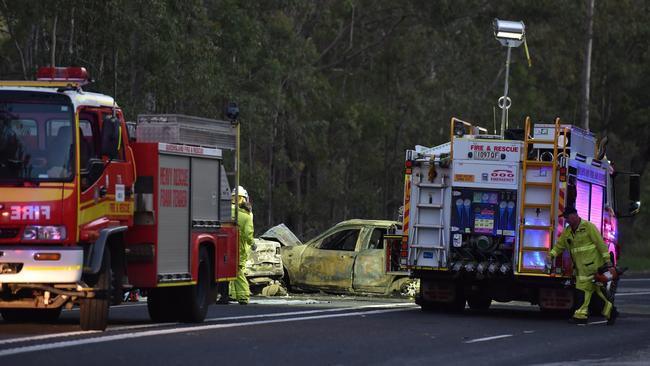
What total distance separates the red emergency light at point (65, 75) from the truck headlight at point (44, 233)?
186 centimetres

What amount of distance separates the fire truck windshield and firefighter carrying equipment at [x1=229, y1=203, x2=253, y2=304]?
794 centimetres

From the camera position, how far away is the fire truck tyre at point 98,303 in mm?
16141

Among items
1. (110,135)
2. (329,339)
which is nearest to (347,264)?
(329,339)

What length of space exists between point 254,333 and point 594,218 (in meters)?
8.49

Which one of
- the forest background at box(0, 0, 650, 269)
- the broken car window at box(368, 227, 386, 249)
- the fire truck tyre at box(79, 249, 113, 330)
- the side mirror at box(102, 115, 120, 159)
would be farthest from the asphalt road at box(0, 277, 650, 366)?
the forest background at box(0, 0, 650, 269)

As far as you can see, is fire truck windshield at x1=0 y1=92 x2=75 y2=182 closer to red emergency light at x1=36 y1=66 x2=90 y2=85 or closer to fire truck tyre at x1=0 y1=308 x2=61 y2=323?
red emergency light at x1=36 y1=66 x2=90 y2=85

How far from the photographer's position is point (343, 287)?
26.3m

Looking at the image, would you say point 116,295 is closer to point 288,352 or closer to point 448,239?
point 288,352

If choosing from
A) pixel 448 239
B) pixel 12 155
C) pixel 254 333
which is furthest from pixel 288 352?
pixel 448 239

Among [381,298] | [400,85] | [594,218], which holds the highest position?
[400,85]

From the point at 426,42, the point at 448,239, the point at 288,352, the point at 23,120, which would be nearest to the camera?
the point at 288,352

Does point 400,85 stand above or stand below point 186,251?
above

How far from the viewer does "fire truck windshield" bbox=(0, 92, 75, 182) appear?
615 inches

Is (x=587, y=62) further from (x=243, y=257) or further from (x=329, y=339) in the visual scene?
(x=329, y=339)
